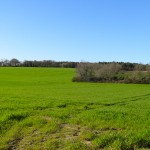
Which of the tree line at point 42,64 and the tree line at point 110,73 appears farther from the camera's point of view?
the tree line at point 42,64

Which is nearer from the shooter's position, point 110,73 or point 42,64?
point 110,73

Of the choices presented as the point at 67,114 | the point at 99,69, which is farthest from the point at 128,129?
the point at 99,69

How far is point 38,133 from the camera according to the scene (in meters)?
14.7

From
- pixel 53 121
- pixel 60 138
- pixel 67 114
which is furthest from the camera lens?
pixel 67 114

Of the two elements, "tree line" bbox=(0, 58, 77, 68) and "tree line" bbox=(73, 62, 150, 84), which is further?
"tree line" bbox=(0, 58, 77, 68)

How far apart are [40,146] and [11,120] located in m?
5.56

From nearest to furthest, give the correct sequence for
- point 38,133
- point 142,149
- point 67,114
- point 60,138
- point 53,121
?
point 142,149 → point 60,138 → point 38,133 → point 53,121 → point 67,114

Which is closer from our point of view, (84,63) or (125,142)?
(125,142)

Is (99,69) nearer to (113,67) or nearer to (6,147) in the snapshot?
(113,67)

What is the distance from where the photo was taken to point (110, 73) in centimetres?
10144

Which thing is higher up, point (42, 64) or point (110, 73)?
point (42, 64)

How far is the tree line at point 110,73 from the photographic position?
305ft

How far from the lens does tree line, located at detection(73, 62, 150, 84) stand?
92.9 meters

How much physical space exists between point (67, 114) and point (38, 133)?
5.76 meters
